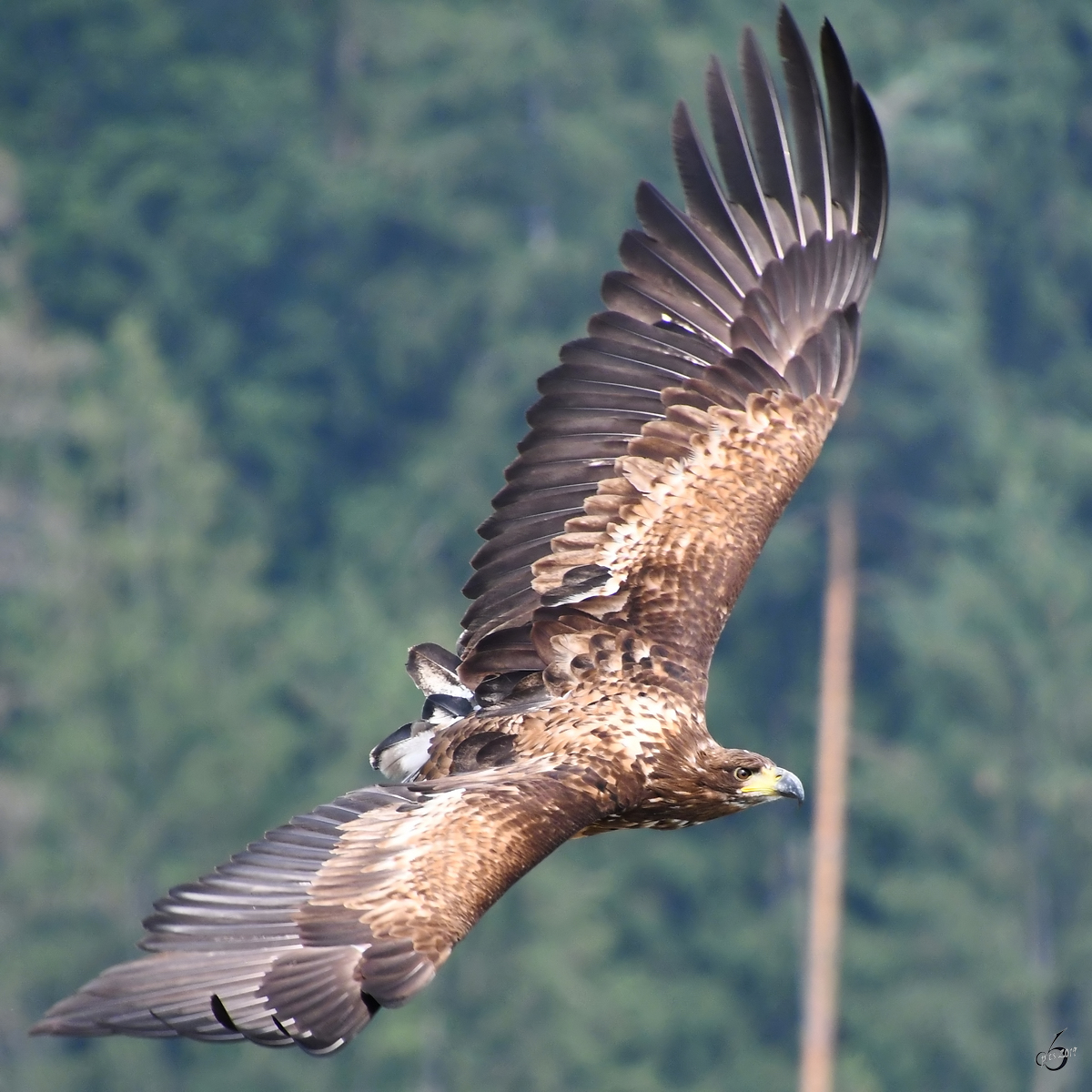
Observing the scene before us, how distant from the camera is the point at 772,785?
10.1 metres

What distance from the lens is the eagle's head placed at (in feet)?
32.6

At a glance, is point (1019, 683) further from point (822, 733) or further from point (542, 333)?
point (542, 333)

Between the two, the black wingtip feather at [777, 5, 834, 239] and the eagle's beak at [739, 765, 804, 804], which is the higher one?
the black wingtip feather at [777, 5, 834, 239]

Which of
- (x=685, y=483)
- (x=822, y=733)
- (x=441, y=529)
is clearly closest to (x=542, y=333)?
(x=441, y=529)

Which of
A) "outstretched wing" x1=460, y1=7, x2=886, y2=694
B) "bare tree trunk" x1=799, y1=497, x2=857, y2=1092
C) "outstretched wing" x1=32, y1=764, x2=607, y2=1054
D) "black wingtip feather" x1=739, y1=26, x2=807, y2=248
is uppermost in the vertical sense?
"black wingtip feather" x1=739, y1=26, x2=807, y2=248

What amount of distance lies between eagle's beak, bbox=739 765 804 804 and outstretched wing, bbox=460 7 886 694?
0.51m

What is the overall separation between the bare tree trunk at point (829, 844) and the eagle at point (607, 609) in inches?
930

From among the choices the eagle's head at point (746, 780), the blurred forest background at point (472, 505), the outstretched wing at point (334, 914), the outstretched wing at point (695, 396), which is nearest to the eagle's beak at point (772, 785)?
the eagle's head at point (746, 780)

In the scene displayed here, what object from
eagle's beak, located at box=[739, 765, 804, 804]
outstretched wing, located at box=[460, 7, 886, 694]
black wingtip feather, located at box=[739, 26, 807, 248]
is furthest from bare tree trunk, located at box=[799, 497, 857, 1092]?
eagle's beak, located at box=[739, 765, 804, 804]

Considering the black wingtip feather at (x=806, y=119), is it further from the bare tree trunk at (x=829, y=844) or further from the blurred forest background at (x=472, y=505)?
the bare tree trunk at (x=829, y=844)

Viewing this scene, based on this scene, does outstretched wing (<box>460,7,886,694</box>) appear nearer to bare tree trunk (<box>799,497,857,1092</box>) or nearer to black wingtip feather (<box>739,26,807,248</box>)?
black wingtip feather (<box>739,26,807,248</box>)

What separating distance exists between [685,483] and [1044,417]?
36549 millimetres

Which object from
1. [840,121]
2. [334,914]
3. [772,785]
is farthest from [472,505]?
[334,914]

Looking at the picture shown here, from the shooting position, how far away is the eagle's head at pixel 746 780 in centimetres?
994
